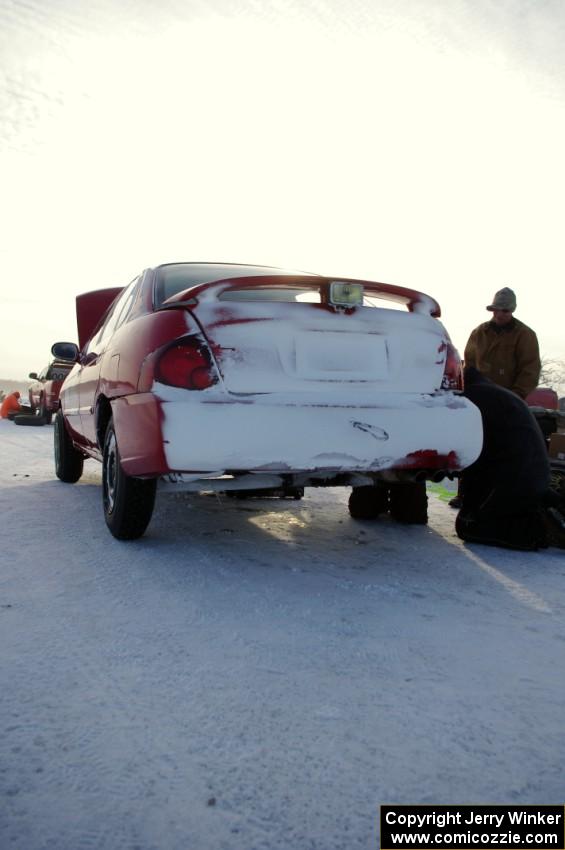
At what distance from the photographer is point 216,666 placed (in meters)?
2.05

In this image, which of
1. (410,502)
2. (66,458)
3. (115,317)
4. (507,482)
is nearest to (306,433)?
(507,482)

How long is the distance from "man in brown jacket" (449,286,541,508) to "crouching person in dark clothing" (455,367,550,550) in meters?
1.79

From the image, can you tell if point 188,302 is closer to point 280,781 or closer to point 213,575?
point 213,575

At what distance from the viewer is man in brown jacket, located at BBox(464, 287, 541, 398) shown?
5703mm

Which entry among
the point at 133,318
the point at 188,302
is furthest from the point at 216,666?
the point at 133,318

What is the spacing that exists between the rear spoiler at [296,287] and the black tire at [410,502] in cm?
141

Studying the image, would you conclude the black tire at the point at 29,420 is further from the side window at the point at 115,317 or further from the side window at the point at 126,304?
the side window at the point at 126,304

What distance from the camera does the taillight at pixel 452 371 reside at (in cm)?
332

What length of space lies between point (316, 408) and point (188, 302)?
75cm

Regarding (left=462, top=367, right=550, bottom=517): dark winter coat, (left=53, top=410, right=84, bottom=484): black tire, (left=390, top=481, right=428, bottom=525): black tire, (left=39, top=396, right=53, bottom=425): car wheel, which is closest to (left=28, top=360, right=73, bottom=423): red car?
(left=39, top=396, right=53, bottom=425): car wheel

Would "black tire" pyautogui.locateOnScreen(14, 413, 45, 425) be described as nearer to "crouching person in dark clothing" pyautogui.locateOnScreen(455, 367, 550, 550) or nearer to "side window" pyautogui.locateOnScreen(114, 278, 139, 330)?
"side window" pyautogui.locateOnScreen(114, 278, 139, 330)

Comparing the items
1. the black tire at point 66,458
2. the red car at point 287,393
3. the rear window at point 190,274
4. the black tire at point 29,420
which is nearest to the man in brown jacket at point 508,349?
the rear window at point 190,274

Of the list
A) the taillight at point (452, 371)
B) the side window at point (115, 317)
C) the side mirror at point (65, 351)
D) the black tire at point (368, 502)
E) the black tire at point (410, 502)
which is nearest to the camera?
the taillight at point (452, 371)

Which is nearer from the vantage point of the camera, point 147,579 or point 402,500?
point 147,579
